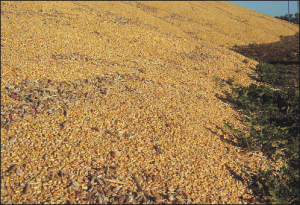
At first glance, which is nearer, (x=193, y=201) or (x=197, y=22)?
(x=193, y=201)

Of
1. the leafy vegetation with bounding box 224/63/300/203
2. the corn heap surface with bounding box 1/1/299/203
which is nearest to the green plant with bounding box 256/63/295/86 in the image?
the corn heap surface with bounding box 1/1/299/203

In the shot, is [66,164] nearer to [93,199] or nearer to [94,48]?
[93,199]

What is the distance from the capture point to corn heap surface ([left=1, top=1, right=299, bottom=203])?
2.68m

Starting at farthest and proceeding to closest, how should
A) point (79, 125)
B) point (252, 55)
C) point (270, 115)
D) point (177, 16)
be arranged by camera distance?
1. point (177, 16)
2. point (252, 55)
3. point (270, 115)
4. point (79, 125)

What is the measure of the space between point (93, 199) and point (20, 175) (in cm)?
86

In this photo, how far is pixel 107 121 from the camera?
11.7ft

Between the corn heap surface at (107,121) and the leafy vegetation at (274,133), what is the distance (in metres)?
0.26

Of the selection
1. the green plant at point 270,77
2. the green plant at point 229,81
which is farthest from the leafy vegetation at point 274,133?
the green plant at point 270,77

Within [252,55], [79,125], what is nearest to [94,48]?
[79,125]

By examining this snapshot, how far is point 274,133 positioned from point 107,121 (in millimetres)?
2809

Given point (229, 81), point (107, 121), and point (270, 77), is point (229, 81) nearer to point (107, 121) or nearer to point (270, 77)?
point (270, 77)

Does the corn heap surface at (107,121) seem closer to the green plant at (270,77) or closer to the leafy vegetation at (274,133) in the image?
the leafy vegetation at (274,133)

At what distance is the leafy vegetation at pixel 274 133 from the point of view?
294cm

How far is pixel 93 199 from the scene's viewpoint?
251 cm
